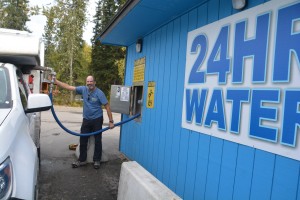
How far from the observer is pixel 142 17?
211 inches

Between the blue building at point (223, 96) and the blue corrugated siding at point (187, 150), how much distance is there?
1 cm

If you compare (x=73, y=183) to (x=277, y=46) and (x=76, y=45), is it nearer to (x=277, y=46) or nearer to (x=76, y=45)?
(x=277, y=46)

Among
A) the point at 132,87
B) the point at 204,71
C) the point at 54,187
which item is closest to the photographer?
the point at 204,71

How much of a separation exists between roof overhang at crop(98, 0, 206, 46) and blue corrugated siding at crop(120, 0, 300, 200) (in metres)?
0.14

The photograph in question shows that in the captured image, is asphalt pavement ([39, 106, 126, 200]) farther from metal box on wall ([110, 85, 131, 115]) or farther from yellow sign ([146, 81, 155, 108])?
yellow sign ([146, 81, 155, 108])

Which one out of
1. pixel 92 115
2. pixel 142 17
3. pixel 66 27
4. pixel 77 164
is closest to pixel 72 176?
pixel 77 164

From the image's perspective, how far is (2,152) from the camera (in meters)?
2.29

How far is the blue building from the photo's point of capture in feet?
8.80

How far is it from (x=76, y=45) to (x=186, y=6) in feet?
85.1

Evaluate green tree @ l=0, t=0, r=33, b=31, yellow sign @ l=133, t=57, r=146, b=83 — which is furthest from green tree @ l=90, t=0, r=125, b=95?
yellow sign @ l=133, t=57, r=146, b=83

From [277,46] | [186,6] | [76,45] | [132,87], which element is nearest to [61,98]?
[76,45]

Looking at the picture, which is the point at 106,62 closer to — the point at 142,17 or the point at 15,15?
the point at 15,15

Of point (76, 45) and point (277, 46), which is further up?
point (76, 45)

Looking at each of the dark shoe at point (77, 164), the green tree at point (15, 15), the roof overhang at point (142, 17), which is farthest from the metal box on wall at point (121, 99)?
the green tree at point (15, 15)
